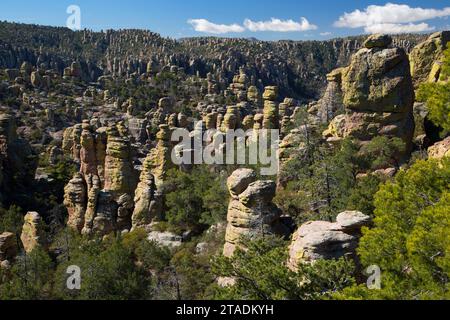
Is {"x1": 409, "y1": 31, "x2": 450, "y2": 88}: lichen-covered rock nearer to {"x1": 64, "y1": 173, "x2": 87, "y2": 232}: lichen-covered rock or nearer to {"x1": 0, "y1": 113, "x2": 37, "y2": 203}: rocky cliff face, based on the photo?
{"x1": 64, "y1": 173, "x2": 87, "y2": 232}: lichen-covered rock

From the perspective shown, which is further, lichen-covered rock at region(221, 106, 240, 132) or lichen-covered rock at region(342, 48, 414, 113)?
lichen-covered rock at region(221, 106, 240, 132)

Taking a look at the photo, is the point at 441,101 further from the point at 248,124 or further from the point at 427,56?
the point at 248,124

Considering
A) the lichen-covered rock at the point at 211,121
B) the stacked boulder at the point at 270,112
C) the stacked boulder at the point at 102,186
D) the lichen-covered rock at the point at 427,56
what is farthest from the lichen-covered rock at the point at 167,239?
the lichen-covered rock at the point at 211,121

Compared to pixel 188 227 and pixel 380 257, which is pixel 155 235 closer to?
pixel 188 227

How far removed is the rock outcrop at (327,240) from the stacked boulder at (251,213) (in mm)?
5151

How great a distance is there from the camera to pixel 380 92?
28.6 meters

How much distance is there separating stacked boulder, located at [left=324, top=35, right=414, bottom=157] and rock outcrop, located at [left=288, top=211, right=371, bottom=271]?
13.0m

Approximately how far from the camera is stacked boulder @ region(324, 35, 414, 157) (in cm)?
2847

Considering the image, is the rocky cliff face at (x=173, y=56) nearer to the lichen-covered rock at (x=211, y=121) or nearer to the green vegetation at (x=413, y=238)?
the lichen-covered rock at (x=211, y=121)

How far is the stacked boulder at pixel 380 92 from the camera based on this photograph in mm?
28469

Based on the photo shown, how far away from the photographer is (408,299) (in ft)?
31.0

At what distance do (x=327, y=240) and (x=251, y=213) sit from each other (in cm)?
709

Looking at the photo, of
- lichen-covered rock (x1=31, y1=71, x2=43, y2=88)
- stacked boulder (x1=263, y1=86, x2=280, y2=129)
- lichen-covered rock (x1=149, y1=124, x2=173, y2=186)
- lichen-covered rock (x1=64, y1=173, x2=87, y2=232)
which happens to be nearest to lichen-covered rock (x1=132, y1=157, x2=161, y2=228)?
lichen-covered rock (x1=149, y1=124, x2=173, y2=186)

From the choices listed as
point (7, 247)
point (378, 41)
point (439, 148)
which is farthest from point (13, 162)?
point (439, 148)
